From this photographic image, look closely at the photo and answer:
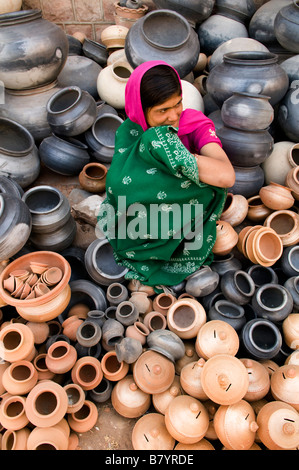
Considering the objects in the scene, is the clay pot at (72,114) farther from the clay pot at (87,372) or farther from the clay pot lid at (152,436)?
the clay pot lid at (152,436)

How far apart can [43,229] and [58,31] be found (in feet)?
6.58

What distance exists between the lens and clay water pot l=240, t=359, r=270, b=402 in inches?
71.9

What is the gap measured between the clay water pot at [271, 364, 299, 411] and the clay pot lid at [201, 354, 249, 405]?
Result: 23 cm

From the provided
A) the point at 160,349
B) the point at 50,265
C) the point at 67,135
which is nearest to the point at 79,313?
the point at 50,265

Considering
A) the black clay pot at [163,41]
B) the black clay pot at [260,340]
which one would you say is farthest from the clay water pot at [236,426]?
the black clay pot at [163,41]

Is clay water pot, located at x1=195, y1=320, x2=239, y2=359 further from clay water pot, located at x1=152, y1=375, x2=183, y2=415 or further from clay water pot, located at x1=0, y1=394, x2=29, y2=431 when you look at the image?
clay water pot, located at x1=0, y1=394, x2=29, y2=431

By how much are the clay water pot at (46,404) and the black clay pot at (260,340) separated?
1117 millimetres

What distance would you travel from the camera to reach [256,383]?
6.03 ft

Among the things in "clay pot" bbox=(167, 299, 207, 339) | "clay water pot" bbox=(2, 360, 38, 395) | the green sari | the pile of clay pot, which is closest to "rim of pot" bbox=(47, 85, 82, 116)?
the green sari

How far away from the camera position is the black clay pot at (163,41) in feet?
10.9

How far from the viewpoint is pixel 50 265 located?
2271 millimetres

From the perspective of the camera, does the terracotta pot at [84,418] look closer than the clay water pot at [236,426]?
No

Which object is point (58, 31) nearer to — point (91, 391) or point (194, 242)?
point (194, 242)

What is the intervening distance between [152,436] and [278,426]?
624mm
